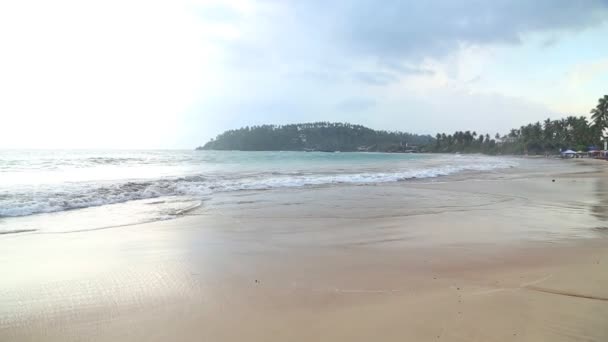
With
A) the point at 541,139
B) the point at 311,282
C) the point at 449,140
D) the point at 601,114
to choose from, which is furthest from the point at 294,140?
the point at 311,282

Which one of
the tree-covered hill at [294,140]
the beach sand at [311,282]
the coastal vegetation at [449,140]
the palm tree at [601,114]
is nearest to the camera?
the beach sand at [311,282]

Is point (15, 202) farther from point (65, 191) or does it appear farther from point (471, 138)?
point (471, 138)

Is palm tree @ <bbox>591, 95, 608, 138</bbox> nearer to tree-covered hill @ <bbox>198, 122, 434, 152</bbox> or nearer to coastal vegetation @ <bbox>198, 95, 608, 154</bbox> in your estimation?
coastal vegetation @ <bbox>198, 95, 608, 154</bbox>

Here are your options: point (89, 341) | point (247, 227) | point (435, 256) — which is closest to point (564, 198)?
point (435, 256)

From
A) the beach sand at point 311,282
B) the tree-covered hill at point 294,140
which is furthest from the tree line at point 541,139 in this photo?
the beach sand at point 311,282

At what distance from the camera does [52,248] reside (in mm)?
5230

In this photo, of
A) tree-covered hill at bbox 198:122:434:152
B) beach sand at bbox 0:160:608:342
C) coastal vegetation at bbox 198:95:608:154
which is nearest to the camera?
beach sand at bbox 0:160:608:342

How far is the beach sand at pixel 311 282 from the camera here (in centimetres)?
270

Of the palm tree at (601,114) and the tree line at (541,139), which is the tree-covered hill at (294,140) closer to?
the tree line at (541,139)

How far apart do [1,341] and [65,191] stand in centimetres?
1033

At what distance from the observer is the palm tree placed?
6725cm

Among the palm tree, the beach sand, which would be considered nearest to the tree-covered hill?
the palm tree

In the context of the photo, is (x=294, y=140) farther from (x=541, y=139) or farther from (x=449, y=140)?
(x=541, y=139)

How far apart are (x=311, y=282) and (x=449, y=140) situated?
178m
